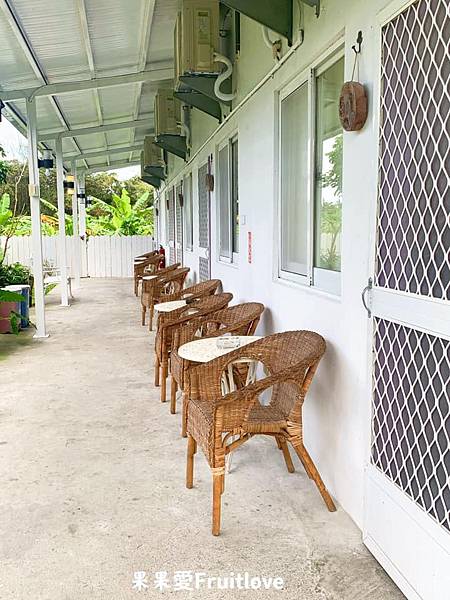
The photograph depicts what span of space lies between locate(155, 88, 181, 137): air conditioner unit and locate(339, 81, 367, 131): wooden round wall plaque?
5242 millimetres

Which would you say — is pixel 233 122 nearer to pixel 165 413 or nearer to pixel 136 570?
pixel 165 413

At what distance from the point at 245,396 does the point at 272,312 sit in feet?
5.16

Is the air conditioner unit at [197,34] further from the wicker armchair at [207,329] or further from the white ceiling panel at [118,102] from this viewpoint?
the white ceiling panel at [118,102]

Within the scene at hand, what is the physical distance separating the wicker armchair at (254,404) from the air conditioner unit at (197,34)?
262cm

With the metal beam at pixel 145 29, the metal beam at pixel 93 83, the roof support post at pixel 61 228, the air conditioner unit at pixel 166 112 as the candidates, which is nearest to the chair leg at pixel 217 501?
the metal beam at pixel 145 29

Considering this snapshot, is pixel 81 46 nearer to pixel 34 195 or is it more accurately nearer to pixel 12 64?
pixel 12 64

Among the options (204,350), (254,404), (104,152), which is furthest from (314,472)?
(104,152)

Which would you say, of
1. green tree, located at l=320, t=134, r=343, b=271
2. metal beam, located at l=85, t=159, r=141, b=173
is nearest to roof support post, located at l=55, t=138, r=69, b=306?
metal beam, located at l=85, t=159, r=141, b=173

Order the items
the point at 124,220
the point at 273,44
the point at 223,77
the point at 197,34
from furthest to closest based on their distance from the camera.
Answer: the point at 124,220 < the point at 223,77 < the point at 197,34 < the point at 273,44

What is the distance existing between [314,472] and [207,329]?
1.99 m

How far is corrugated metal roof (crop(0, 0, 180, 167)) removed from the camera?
4.64 meters

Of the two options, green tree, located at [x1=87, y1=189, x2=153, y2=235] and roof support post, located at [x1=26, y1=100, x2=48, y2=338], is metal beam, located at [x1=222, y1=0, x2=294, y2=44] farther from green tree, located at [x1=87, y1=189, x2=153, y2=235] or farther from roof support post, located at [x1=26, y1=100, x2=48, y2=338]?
green tree, located at [x1=87, y1=189, x2=153, y2=235]

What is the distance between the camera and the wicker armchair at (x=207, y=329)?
3.60 m

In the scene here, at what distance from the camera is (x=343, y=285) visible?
2.65 meters
